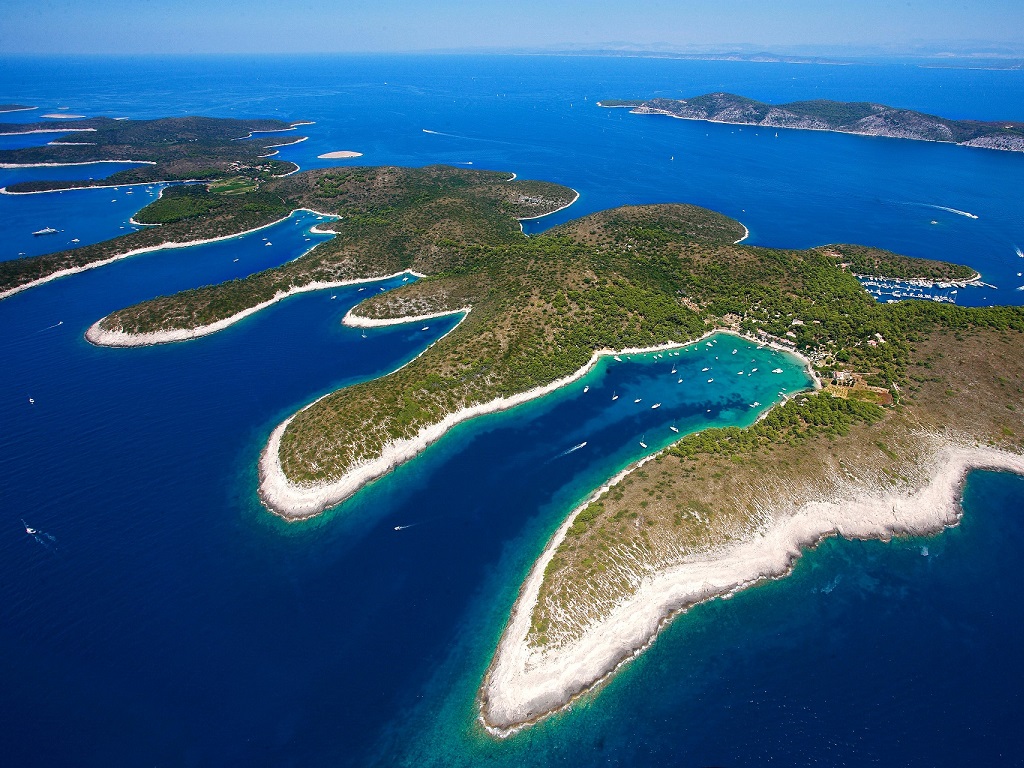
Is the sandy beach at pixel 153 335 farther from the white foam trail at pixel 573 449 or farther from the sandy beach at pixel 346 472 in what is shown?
the white foam trail at pixel 573 449

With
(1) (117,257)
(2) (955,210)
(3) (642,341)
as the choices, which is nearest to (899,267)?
(3) (642,341)

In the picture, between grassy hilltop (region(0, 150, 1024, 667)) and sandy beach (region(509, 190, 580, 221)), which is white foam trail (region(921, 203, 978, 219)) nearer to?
grassy hilltop (region(0, 150, 1024, 667))

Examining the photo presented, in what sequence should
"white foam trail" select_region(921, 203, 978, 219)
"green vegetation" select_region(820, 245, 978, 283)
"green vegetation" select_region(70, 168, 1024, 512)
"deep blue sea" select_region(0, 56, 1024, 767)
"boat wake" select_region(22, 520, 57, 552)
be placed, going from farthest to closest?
1. "white foam trail" select_region(921, 203, 978, 219)
2. "green vegetation" select_region(820, 245, 978, 283)
3. "green vegetation" select_region(70, 168, 1024, 512)
4. "boat wake" select_region(22, 520, 57, 552)
5. "deep blue sea" select_region(0, 56, 1024, 767)

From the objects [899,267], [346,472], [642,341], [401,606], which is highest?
[899,267]

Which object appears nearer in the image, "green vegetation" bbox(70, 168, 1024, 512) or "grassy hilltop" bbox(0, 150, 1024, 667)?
"grassy hilltop" bbox(0, 150, 1024, 667)

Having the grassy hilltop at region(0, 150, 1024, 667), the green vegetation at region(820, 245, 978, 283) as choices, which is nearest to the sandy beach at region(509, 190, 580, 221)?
the grassy hilltop at region(0, 150, 1024, 667)

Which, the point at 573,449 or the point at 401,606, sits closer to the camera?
the point at 401,606

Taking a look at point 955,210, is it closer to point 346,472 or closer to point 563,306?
point 563,306
